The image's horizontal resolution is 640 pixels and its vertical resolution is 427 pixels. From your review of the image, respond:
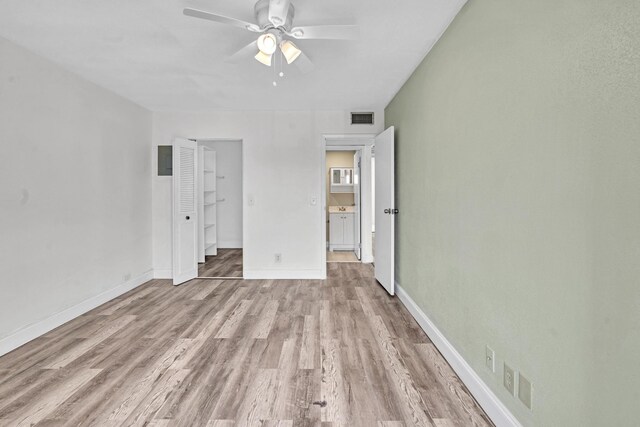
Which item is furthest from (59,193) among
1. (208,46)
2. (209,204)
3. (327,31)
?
(209,204)

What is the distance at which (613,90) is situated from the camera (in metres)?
1.01

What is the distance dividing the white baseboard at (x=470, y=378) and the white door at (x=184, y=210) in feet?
10.2

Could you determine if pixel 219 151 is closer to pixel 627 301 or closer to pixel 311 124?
pixel 311 124

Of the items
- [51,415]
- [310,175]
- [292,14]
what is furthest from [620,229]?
[310,175]

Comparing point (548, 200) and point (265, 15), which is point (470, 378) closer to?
point (548, 200)

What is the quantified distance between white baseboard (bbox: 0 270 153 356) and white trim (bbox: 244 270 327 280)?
4.89ft

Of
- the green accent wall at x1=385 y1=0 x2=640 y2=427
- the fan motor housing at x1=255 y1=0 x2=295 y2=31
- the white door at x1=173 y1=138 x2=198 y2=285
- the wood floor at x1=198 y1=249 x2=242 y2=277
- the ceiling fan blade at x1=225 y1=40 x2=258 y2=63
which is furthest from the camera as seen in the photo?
the wood floor at x1=198 y1=249 x2=242 y2=277

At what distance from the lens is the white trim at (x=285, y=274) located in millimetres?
4598

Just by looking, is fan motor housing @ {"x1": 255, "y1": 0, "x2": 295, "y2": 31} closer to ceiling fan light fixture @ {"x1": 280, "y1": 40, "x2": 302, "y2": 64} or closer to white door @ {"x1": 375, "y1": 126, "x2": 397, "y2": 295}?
ceiling fan light fixture @ {"x1": 280, "y1": 40, "x2": 302, "y2": 64}

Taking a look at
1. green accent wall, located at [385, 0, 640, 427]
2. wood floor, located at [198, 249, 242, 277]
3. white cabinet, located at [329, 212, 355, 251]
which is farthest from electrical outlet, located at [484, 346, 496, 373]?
white cabinet, located at [329, 212, 355, 251]

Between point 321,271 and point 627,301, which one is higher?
point 627,301

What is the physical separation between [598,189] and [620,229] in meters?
0.15

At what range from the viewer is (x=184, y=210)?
4430 millimetres

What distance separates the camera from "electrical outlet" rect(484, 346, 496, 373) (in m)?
1.72
